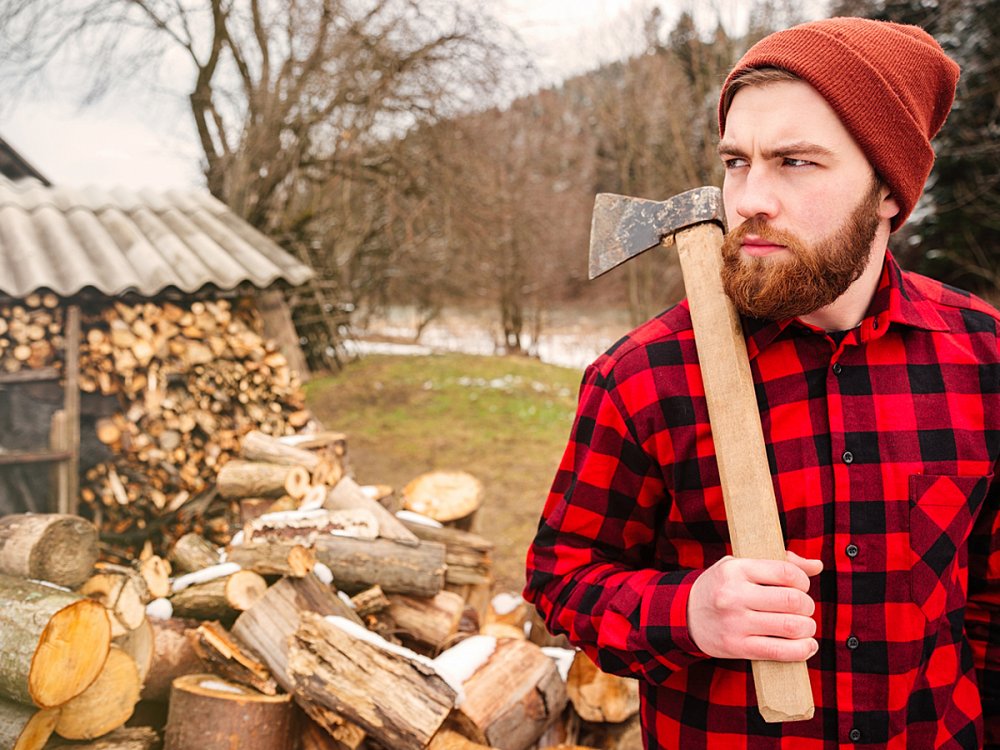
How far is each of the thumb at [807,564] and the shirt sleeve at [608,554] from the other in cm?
16

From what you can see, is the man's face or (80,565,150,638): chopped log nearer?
the man's face

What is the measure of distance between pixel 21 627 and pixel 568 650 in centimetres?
194

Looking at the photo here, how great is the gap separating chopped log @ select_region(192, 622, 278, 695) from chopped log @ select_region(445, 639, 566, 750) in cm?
65

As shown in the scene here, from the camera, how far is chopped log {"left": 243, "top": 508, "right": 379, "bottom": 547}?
2916 millimetres

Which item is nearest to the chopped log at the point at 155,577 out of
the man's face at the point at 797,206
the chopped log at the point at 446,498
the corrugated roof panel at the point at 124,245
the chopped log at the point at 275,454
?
the chopped log at the point at 275,454

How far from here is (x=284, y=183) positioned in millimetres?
10422

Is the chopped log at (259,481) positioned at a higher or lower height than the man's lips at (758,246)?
lower

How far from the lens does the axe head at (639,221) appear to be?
1.24 meters

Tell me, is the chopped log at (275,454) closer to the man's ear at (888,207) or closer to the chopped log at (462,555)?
the chopped log at (462,555)

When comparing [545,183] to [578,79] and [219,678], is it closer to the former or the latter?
[578,79]

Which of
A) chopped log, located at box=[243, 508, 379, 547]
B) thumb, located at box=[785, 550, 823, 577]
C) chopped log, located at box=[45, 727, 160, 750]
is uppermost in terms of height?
thumb, located at box=[785, 550, 823, 577]

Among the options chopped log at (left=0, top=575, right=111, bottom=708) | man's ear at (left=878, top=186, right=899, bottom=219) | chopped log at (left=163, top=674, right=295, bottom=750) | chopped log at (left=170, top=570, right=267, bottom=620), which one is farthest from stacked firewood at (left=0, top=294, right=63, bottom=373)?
man's ear at (left=878, top=186, right=899, bottom=219)

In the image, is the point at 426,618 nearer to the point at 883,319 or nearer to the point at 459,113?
the point at 883,319

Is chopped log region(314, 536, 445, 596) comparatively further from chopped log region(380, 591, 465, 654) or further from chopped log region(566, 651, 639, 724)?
chopped log region(566, 651, 639, 724)
